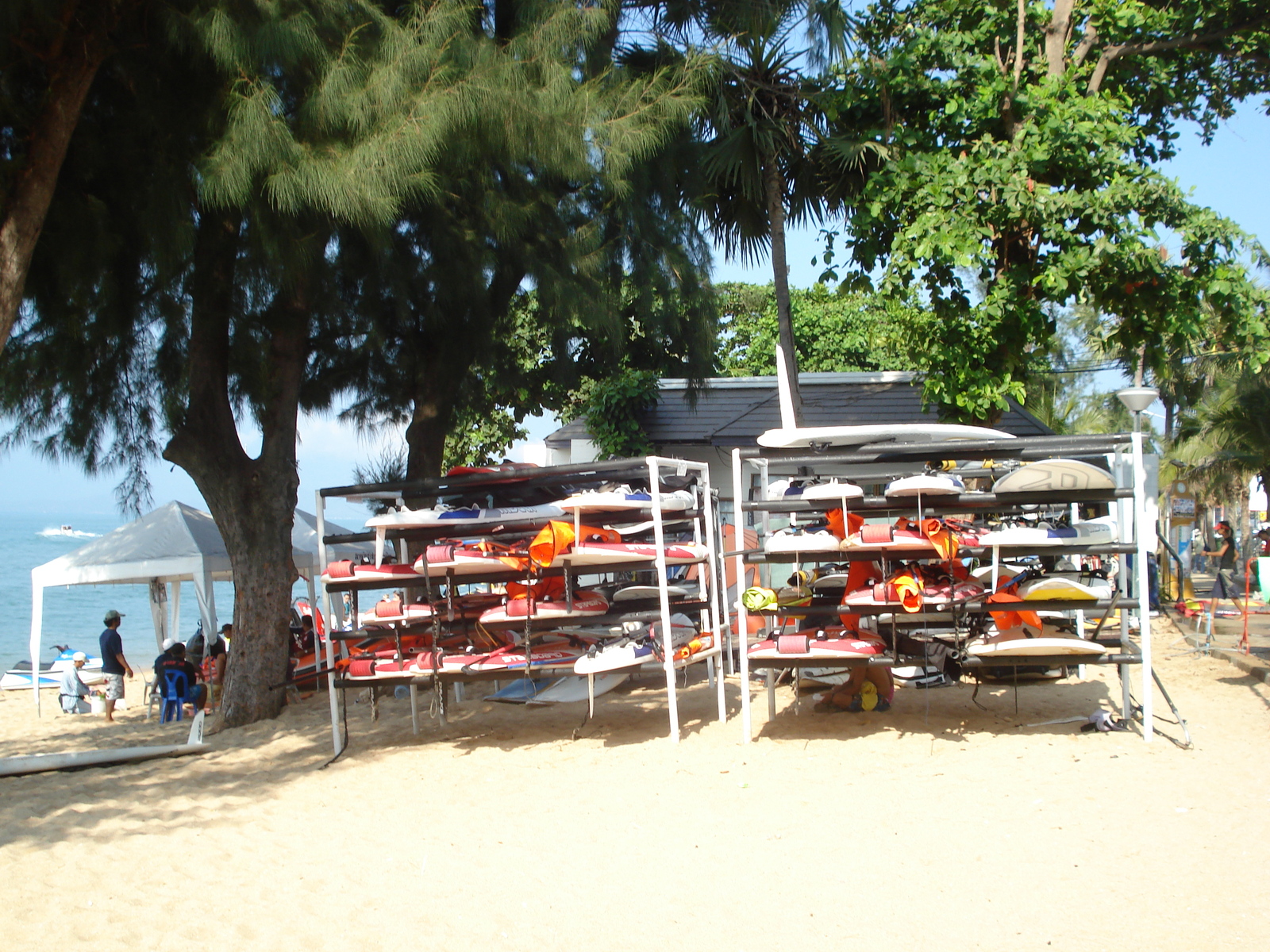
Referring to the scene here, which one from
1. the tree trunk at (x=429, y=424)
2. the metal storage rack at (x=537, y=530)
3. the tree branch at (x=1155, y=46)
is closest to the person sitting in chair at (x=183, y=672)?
the tree trunk at (x=429, y=424)

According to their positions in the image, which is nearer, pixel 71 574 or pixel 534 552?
pixel 534 552

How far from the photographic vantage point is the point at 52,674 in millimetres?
14305

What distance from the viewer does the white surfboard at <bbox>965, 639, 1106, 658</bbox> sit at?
637 centimetres

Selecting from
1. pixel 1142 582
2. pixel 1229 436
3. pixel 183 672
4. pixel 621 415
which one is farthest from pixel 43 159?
pixel 1229 436

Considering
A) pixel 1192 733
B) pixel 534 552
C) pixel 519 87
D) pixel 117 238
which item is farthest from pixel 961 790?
pixel 117 238

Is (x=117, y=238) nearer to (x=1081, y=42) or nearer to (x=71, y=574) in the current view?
(x=71, y=574)

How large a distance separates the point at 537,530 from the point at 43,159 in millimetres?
4192

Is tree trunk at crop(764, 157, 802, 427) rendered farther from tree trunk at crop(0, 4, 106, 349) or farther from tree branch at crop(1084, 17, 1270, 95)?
tree trunk at crop(0, 4, 106, 349)

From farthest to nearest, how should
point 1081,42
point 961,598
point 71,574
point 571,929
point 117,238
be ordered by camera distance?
point 71,574
point 1081,42
point 117,238
point 961,598
point 571,929

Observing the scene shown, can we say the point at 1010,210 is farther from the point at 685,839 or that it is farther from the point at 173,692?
the point at 173,692

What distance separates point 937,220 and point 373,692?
6507mm

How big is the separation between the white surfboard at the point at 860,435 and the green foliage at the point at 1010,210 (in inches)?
97.7

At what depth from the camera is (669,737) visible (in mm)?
7605

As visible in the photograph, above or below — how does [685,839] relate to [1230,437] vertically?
below
